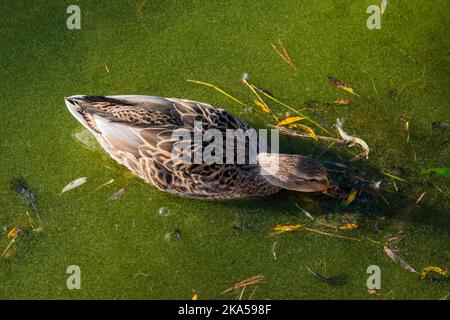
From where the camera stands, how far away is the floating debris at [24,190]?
4105 millimetres

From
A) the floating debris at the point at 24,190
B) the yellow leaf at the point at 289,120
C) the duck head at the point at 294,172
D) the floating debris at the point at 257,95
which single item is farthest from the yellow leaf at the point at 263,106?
the floating debris at the point at 24,190

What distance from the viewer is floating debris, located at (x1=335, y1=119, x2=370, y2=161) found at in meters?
4.19

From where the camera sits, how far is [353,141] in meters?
4.22

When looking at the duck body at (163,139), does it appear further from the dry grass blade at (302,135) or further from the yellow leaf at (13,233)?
the yellow leaf at (13,233)

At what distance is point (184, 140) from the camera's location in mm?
3826

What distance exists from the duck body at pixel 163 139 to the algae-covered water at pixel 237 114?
17 cm

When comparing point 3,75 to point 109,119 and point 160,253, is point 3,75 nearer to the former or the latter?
point 109,119

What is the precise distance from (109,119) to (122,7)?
42.4 inches

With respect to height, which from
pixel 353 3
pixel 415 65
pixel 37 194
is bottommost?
pixel 37 194

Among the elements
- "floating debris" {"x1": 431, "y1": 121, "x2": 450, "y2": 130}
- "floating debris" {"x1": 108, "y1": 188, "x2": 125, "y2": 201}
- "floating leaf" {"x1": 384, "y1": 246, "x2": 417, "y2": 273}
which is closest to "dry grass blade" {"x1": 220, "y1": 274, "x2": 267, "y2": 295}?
"floating leaf" {"x1": 384, "y1": 246, "x2": 417, "y2": 273}

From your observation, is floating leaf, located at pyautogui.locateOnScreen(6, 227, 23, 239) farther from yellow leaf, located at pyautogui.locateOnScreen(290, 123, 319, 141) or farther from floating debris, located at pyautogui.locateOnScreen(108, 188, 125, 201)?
yellow leaf, located at pyautogui.locateOnScreen(290, 123, 319, 141)

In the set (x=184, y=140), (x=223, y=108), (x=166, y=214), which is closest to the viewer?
(x=184, y=140)

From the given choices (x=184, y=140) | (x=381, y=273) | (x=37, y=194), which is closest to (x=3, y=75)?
(x=37, y=194)

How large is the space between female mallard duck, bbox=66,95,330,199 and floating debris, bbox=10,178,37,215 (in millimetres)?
595
